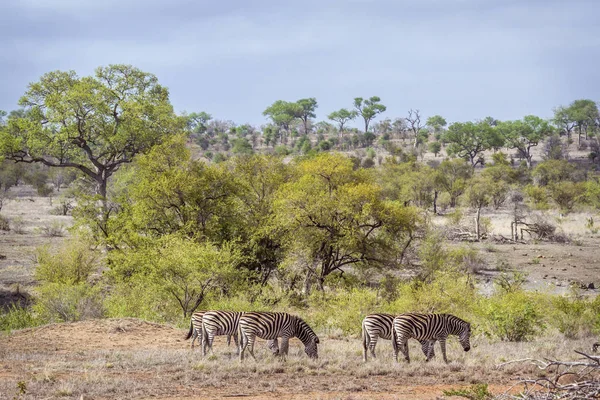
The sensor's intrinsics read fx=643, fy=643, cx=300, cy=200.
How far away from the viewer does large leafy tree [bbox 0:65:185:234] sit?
35844 millimetres

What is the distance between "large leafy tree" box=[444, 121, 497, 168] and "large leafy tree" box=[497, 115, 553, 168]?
4.57m

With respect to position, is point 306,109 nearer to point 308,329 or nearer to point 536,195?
point 536,195

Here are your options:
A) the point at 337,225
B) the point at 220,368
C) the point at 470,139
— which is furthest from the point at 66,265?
the point at 470,139

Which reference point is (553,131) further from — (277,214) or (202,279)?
(202,279)

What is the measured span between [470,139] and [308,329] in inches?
3653

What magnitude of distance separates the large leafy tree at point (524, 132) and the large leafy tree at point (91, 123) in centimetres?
7921

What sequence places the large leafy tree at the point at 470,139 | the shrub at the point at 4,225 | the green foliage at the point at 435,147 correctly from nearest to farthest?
the shrub at the point at 4,225 < the large leafy tree at the point at 470,139 < the green foliage at the point at 435,147

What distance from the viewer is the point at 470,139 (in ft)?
343

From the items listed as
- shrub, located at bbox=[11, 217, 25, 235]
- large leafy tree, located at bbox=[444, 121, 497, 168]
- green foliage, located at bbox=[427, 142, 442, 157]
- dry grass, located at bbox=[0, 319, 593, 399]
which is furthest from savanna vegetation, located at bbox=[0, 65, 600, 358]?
green foliage, located at bbox=[427, 142, 442, 157]

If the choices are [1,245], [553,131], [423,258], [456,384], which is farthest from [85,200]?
[553,131]

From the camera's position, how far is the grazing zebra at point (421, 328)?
1648 cm

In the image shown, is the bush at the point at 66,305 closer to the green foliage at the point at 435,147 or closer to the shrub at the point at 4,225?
the shrub at the point at 4,225

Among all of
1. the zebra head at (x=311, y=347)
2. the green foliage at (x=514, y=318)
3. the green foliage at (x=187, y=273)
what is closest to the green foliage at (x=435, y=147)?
the green foliage at (x=187, y=273)

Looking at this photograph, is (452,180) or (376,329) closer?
(376,329)
